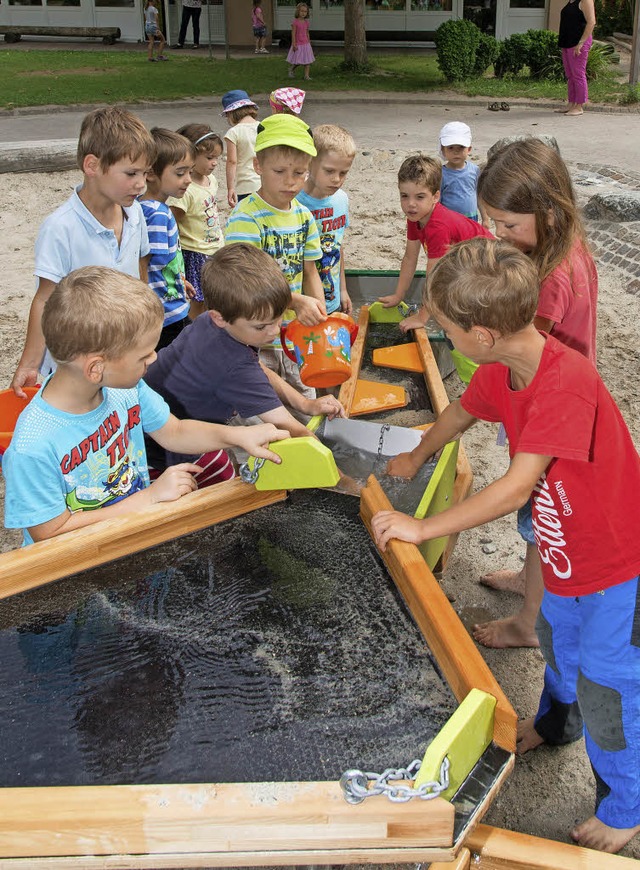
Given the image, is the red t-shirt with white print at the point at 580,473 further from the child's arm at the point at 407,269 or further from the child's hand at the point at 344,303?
the child's hand at the point at 344,303

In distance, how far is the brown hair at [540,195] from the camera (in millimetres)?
2166

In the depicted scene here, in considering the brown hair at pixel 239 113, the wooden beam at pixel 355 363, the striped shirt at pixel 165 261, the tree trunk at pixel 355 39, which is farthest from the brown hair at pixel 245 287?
the tree trunk at pixel 355 39

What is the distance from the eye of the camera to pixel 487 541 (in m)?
3.05

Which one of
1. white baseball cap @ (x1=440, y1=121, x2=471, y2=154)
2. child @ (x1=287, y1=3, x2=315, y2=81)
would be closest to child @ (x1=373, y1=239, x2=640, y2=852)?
white baseball cap @ (x1=440, y1=121, x2=471, y2=154)

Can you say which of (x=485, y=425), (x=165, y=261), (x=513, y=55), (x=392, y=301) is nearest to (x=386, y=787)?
(x=165, y=261)

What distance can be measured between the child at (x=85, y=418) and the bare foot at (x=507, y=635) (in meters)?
0.95

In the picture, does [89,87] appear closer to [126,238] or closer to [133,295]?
[126,238]

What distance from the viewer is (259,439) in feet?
6.85

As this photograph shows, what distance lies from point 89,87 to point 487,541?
12833 millimetres

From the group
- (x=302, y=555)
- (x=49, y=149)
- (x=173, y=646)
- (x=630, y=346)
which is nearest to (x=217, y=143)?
(x=630, y=346)

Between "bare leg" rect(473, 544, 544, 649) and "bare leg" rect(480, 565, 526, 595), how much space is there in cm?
18

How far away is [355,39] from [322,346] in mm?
15386

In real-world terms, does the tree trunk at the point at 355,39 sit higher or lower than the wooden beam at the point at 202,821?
higher

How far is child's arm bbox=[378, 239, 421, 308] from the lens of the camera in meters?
3.90
